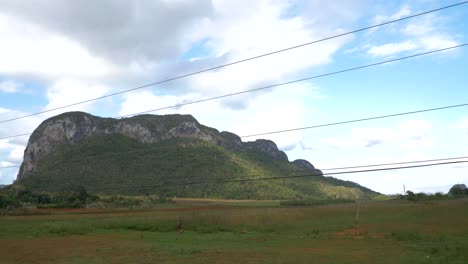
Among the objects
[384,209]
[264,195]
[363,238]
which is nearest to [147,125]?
[264,195]

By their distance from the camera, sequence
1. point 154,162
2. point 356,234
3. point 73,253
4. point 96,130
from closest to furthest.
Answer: point 73,253, point 356,234, point 154,162, point 96,130

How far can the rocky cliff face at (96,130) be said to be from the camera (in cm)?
14462

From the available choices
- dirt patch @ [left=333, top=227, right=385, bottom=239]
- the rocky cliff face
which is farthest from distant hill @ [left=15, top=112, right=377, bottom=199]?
dirt patch @ [left=333, top=227, right=385, bottom=239]

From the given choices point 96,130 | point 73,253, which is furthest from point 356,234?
point 96,130

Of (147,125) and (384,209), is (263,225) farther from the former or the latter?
(147,125)

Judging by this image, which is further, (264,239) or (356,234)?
(356,234)

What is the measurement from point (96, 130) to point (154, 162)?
1292 inches

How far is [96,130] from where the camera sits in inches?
5768

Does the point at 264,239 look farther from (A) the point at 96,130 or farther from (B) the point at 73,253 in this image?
(A) the point at 96,130

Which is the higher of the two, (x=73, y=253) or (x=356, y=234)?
(x=356, y=234)

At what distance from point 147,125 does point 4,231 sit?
11367 centimetres

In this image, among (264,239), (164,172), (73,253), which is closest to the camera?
(73,253)

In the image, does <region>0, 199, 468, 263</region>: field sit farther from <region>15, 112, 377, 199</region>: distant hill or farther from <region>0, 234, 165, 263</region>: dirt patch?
<region>15, 112, 377, 199</region>: distant hill

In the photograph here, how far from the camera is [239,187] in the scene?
111500 millimetres
